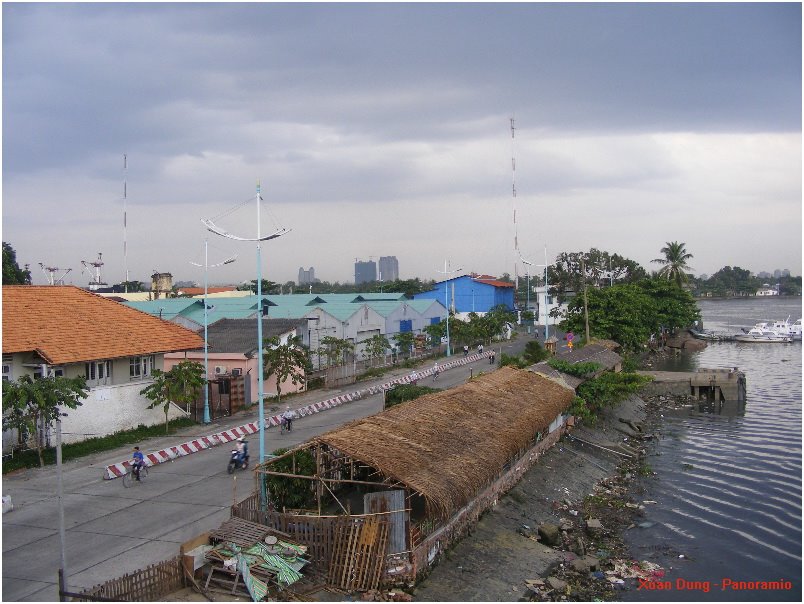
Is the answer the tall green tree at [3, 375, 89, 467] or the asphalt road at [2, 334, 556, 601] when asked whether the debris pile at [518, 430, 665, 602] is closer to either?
the asphalt road at [2, 334, 556, 601]

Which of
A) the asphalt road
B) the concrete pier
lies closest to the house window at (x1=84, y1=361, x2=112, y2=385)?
the asphalt road

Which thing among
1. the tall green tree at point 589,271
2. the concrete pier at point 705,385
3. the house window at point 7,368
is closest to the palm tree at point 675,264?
the tall green tree at point 589,271

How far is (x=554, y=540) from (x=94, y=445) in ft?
68.0

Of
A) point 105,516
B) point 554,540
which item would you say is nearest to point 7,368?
point 105,516

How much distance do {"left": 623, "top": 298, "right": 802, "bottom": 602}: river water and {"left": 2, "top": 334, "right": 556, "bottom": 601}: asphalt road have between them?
13.6m

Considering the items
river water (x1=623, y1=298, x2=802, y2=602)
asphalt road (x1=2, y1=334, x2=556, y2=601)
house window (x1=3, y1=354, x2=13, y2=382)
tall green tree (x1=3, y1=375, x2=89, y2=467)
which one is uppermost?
house window (x1=3, y1=354, x2=13, y2=382)

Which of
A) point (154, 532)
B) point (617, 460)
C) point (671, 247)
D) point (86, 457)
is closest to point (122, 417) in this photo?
point (86, 457)

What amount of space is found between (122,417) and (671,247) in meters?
93.2

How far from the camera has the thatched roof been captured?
19.1m

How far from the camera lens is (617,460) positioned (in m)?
36.6

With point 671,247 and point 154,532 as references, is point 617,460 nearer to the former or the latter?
point 154,532

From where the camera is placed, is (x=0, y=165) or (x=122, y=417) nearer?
(x=0, y=165)

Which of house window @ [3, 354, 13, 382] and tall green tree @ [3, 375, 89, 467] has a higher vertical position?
house window @ [3, 354, 13, 382]

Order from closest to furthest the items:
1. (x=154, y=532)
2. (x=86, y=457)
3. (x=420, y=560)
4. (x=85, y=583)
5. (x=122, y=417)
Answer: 1. (x=85, y=583)
2. (x=420, y=560)
3. (x=154, y=532)
4. (x=86, y=457)
5. (x=122, y=417)
